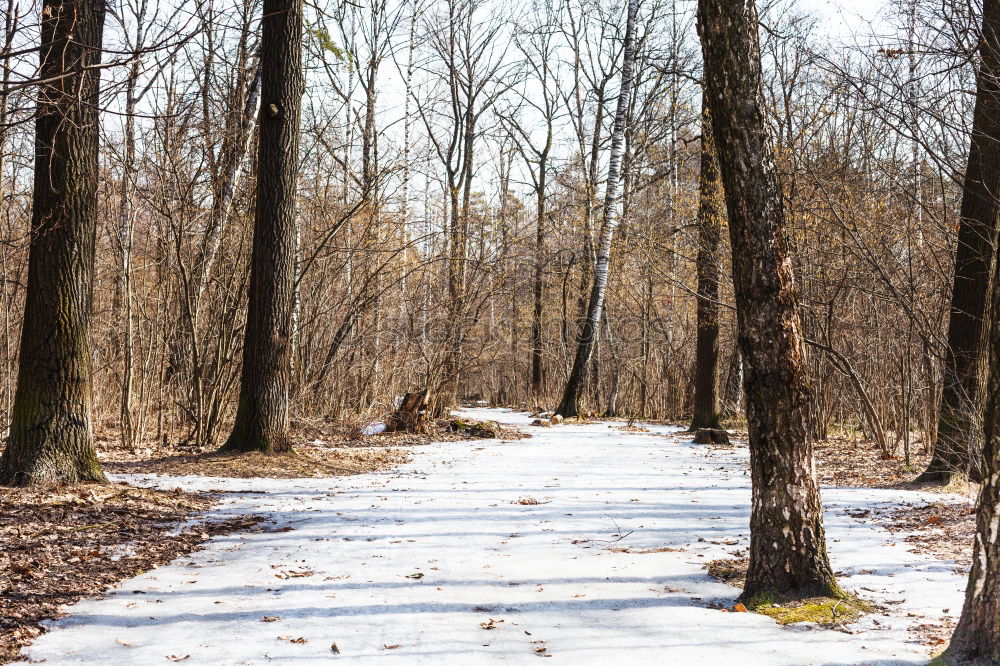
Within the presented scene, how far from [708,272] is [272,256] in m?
7.94

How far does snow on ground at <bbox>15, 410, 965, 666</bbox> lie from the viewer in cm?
335

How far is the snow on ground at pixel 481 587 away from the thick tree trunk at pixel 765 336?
1.14 feet

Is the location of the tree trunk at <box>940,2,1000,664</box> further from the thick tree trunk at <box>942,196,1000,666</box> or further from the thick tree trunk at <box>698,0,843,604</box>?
the thick tree trunk at <box>698,0,843,604</box>

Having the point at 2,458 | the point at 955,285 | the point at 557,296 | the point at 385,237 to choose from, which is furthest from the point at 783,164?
the point at 557,296

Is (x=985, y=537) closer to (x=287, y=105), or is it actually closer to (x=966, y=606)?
(x=966, y=606)

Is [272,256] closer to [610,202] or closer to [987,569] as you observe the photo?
[987,569]

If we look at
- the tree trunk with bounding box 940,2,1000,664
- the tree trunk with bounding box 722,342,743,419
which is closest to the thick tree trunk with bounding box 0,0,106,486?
the tree trunk with bounding box 940,2,1000,664

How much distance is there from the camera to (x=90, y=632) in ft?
11.4

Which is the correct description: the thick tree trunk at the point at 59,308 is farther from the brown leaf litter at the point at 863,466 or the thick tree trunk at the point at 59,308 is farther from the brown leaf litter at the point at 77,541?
the brown leaf litter at the point at 863,466

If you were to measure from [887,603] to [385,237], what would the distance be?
36.4 ft

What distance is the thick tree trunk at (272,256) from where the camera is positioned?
9.12 m

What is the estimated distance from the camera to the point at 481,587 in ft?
14.4

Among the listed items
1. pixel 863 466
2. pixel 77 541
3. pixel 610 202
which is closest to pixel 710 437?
pixel 863 466

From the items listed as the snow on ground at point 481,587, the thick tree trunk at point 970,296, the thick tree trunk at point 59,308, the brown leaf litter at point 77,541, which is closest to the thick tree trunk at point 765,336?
the snow on ground at point 481,587
